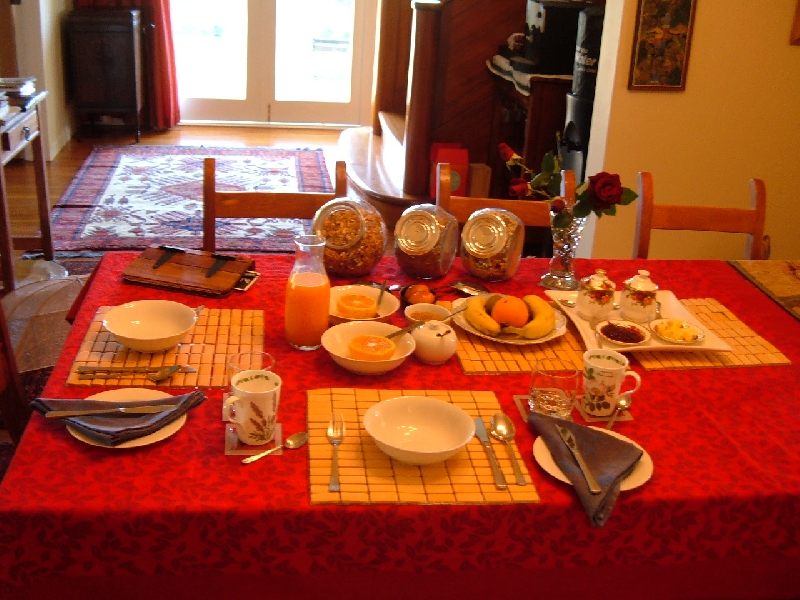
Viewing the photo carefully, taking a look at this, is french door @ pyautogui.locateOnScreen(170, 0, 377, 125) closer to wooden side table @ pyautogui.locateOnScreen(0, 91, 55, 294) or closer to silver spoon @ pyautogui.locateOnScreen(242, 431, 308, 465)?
wooden side table @ pyautogui.locateOnScreen(0, 91, 55, 294)

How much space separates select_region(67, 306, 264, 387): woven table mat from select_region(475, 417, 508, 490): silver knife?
429mm

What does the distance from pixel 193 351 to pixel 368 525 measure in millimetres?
584

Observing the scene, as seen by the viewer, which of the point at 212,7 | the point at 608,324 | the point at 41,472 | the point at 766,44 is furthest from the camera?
the point at 212,7

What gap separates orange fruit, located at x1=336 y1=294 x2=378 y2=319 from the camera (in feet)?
5.58

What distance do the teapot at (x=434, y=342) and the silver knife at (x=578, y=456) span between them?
294 millimetres

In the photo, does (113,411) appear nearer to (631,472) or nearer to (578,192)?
(631,472)

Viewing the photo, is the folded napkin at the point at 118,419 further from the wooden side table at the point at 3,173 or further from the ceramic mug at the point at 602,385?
the wooden side table at the point at 3,173

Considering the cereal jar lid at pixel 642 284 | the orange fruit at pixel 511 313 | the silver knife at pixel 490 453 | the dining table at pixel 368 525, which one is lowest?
the dining table at pixel 368 525

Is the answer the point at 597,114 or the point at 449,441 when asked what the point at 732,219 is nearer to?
the point at 597,114

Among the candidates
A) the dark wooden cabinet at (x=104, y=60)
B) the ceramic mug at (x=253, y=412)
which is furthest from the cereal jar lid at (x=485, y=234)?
the dark wooden cabinet at (x=104, y=60)

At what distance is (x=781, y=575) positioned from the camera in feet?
4.17

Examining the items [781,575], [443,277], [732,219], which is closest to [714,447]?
[781,575]

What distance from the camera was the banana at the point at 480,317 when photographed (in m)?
1.67

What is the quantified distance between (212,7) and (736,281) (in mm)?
5443
